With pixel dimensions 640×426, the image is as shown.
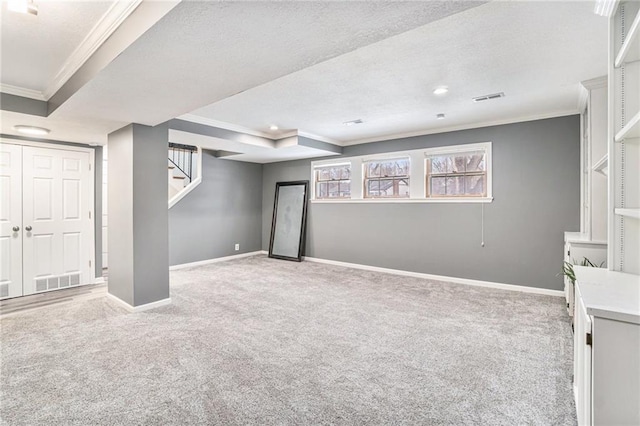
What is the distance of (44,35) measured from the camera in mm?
2133

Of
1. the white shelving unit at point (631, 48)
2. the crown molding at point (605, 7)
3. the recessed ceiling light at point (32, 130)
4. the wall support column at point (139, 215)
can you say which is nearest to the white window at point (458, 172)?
the crown molding at point (605, 7)

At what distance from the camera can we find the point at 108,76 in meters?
2.21

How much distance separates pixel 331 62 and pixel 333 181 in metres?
3.97

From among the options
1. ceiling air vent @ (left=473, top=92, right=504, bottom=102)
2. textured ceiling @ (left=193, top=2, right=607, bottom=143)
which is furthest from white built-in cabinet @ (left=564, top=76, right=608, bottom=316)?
ceiling air vent @ (left=473, top=92, right=504, bottom=102)

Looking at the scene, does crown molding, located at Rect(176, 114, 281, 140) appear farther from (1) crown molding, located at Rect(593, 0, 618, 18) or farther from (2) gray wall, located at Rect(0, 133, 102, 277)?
(1) crown molding, located at Rect(593, 0, 618, 18)

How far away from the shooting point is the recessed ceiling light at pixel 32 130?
3771 millimetres

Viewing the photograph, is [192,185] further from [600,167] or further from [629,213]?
[629,213]

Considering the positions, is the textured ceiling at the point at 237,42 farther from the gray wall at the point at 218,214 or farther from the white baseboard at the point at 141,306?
the gray wall at the point at 218,214

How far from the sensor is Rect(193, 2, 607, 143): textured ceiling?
6.94ft

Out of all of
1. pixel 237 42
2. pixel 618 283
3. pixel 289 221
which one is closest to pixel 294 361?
pixel 618 283

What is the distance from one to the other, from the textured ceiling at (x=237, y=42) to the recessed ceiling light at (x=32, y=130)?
6.13 ft

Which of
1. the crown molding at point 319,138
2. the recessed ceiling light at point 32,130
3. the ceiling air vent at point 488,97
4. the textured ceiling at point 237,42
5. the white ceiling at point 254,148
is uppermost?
the crown molding at point 319,138

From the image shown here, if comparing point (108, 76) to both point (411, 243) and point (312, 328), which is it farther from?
point (411, 243)

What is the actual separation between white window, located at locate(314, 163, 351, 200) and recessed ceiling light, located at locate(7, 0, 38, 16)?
505 centimetres
